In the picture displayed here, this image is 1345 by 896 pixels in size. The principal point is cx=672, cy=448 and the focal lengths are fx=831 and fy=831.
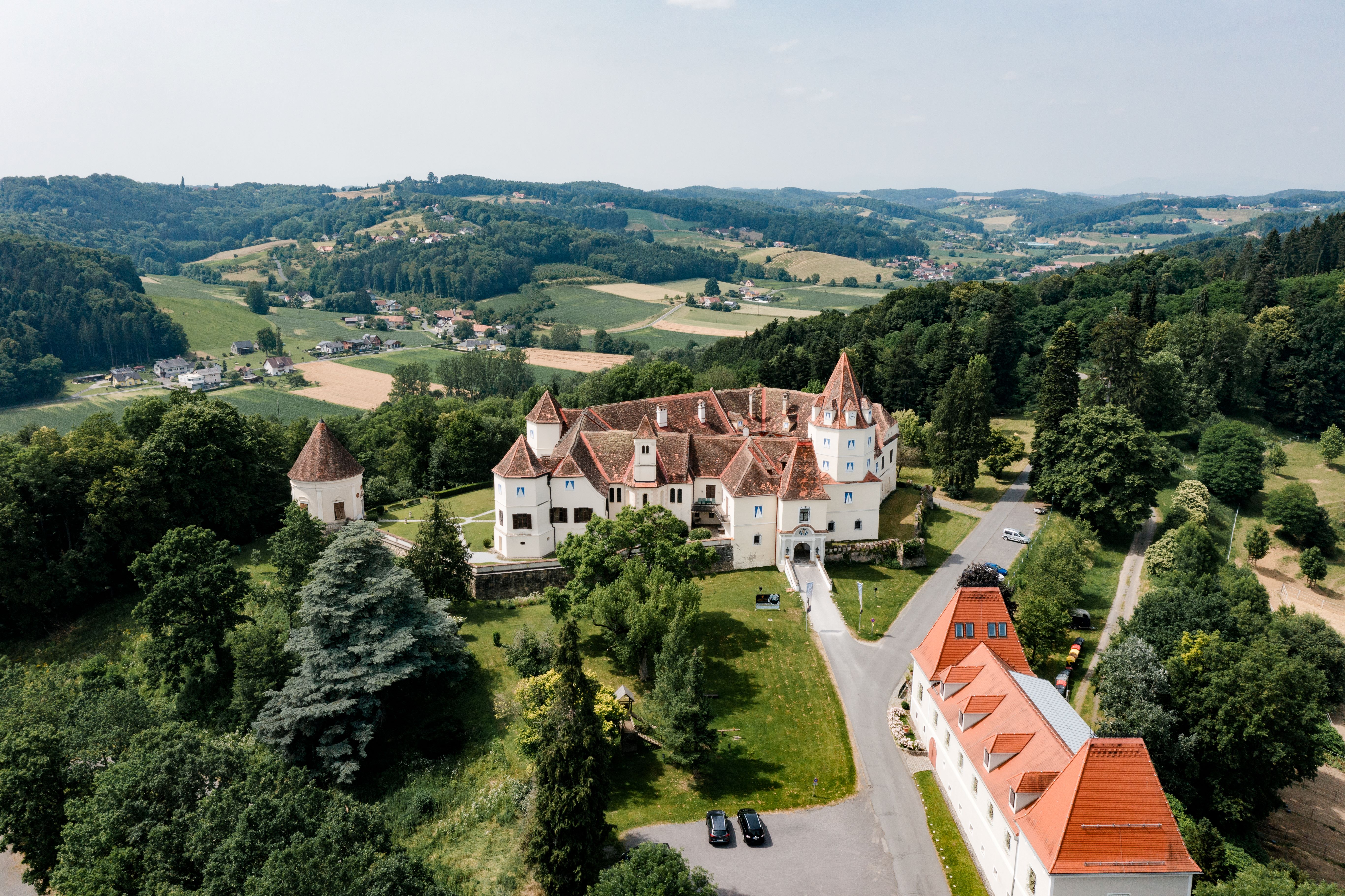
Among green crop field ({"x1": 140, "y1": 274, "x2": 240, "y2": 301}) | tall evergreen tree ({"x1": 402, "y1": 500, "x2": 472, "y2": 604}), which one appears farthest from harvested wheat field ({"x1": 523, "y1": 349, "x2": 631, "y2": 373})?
tall evergreen tree ({"x1": 402, "y1": 500, "x2": 472, "y2": 604})

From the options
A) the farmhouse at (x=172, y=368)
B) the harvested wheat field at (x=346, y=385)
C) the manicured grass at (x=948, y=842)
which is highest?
the farmhouse at (x=172, y=368)

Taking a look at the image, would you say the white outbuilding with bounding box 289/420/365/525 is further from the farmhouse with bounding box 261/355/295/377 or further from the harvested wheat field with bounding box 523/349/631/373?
the farmhouse with bounding box 261/355/295/377

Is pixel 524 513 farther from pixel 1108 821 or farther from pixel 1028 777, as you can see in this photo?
pixel 1108 821

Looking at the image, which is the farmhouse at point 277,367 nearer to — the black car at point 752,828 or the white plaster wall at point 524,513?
the white plaster wall at point 524,513

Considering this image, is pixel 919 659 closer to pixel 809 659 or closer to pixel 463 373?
pixel 809 659

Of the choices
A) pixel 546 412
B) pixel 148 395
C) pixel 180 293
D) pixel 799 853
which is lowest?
pixel 799 853

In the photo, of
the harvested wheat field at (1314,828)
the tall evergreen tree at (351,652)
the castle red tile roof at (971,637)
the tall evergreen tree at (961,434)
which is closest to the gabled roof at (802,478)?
the castle red tile roof at (971,637)

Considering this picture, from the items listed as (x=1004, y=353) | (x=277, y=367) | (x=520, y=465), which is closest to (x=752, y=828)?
(x=520, y=465)
